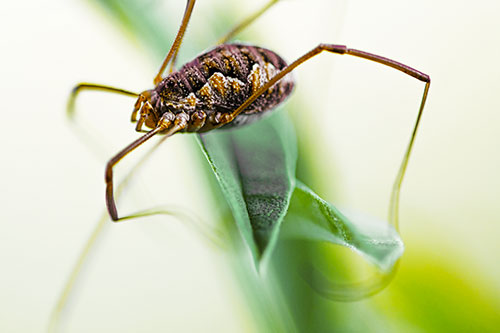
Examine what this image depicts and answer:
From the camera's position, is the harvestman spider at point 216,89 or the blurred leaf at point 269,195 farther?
the harvestman spider at point 216,89

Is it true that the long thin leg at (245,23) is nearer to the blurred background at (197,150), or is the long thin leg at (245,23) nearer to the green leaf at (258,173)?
the blurred background at (197,150)

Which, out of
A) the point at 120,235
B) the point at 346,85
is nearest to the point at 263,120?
the point at 346,85

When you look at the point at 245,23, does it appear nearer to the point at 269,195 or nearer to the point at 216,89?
the point at 216,89

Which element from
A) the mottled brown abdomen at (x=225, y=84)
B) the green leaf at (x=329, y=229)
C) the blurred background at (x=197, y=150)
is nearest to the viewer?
the green leaf at (x=329, y=229)

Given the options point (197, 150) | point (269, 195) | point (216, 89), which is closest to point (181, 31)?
point (216, 89)

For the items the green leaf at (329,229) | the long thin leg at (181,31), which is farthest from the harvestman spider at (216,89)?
the green leaf at (329,229)

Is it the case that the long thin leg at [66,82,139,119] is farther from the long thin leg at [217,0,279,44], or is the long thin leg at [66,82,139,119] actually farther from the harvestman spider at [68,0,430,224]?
the long thin leg at [217,0,279,44]
